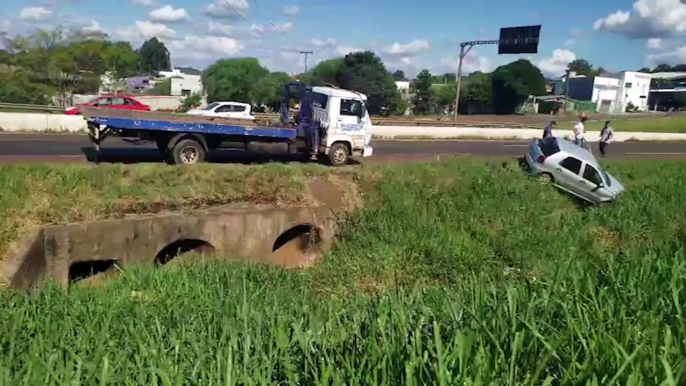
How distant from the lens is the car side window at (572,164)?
15.5 metres

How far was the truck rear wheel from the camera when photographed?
582 inches

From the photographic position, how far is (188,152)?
15.0 meters

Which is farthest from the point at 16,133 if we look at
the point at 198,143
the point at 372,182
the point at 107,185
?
the point at 372,182

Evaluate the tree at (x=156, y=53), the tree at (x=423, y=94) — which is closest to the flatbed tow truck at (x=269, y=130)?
the tree at (x=423, y=94)

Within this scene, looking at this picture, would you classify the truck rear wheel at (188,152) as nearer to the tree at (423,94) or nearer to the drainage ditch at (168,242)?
the drainage ditch at (168,242)

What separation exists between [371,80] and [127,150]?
44769 millimetres

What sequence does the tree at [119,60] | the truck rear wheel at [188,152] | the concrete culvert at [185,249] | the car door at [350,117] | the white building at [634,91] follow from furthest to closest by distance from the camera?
1. the white building at [634,91]
2. the tree at [119,60]
3. the car door at [350,117]
4. the truck rear wheel at [188,152]
5. the concrete culvert at [185,249]

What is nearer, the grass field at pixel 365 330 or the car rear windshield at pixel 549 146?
the grass field at pixel 365 330

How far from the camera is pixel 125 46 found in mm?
70188

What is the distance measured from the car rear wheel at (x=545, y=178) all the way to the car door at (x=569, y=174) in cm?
21

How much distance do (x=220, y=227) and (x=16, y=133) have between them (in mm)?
14159

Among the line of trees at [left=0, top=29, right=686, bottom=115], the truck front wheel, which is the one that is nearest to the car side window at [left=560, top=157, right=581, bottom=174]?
the truck front wheel

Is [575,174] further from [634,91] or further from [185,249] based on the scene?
[634,91]

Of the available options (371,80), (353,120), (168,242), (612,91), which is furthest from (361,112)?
(612,91)
